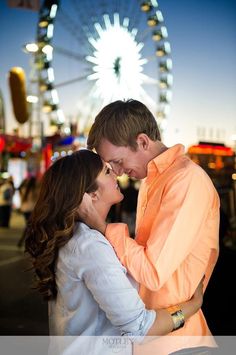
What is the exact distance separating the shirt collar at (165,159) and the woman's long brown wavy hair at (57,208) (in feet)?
0.75

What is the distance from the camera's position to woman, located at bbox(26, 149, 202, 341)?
165cm

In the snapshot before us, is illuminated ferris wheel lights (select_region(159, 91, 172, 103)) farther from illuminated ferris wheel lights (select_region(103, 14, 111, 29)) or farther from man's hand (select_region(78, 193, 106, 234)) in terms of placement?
man's hand (select_region(78, 193, 106, 234))

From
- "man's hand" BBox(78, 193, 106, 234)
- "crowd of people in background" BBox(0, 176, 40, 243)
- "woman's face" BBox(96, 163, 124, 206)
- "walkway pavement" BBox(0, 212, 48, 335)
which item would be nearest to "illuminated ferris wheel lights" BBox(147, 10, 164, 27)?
"crowd of people in background" BBox(0, 176, 40, 243)

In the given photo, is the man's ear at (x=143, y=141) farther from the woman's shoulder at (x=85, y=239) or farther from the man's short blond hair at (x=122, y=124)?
the woman's shoulder at (x=85, y=239)

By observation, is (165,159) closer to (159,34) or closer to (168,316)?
(168,316)

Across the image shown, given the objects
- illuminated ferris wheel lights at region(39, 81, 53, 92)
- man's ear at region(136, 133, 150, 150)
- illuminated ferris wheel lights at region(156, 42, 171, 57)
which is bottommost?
man's ear at region(136, 133, 150, 150)

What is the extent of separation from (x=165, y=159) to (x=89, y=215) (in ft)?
1.19

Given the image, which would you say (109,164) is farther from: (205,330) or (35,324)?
(35,324)

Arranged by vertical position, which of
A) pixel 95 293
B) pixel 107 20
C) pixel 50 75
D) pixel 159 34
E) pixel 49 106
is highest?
pixel 107 20

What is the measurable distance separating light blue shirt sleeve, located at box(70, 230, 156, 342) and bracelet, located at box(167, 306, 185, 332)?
11 centimetres

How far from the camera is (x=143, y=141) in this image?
78.2 inches

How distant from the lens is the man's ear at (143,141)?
1968mm

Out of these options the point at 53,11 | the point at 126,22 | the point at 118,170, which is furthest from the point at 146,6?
the point at 118,170

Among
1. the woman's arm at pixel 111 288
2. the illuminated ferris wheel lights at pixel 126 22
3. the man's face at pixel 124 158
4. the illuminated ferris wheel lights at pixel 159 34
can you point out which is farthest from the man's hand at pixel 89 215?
the illuminated ferris wheel lights at pixel 159 34
